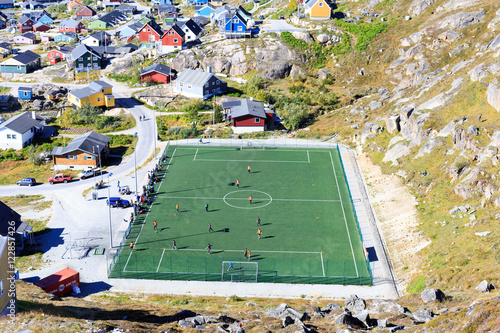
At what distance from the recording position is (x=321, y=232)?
56.6 metres

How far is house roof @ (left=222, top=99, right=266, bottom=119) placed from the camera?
84.8m

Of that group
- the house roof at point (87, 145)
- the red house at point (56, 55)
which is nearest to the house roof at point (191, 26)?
the red house at point (56, 55)

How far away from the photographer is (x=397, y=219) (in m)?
57.8

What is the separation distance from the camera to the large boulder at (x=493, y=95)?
63062 mm

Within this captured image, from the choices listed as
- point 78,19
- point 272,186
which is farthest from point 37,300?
point 78,19

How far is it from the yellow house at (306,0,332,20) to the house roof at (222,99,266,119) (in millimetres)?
41012

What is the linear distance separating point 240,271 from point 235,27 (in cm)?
8225

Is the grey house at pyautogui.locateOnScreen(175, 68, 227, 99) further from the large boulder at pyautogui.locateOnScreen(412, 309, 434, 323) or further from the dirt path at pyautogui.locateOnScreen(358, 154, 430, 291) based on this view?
the large boulder at pyautogui.locateOnScreen(412, 309, 434, 323)

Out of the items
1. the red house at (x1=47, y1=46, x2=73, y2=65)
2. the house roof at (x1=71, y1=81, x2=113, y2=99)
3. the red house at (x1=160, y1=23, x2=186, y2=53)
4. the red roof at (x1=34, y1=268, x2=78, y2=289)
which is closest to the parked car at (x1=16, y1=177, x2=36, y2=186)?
the red roof at (x1=34, y1=268, x2=78, y2=289)

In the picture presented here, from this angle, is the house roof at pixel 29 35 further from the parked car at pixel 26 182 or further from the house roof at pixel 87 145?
the parked car at pixel 26 182

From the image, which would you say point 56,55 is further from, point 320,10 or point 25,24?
point 320,10

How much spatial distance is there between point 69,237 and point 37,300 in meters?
16.0

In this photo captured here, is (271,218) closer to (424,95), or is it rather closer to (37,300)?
(37,300)

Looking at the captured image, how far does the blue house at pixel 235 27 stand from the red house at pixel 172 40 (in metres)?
10.8
